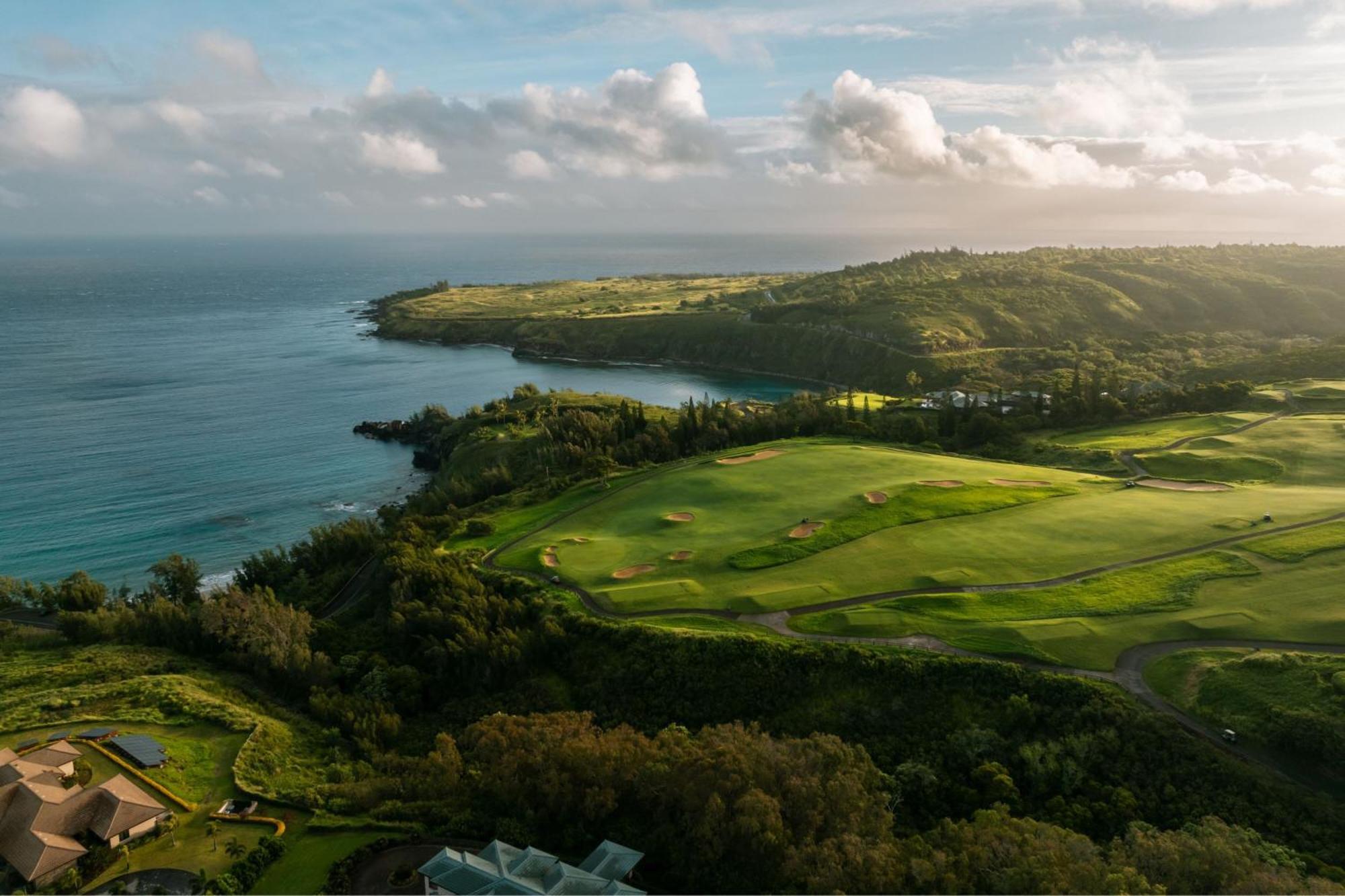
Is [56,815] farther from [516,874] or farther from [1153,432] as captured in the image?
[1153,432]

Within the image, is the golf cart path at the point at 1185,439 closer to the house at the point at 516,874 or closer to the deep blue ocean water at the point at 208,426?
the house at the point at 516,874

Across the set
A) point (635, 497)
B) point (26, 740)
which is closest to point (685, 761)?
point (26, 740)

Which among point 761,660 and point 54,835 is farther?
point 761,660

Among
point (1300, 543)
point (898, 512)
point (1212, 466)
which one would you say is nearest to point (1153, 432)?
point (1212, 466)

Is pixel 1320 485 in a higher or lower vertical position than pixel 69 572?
higher

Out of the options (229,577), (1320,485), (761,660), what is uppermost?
(1320,485)

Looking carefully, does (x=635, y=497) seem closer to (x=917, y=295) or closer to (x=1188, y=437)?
(x=1188, y=437)

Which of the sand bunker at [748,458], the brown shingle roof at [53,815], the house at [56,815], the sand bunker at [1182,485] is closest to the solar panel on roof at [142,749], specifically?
the house at [56,815]
